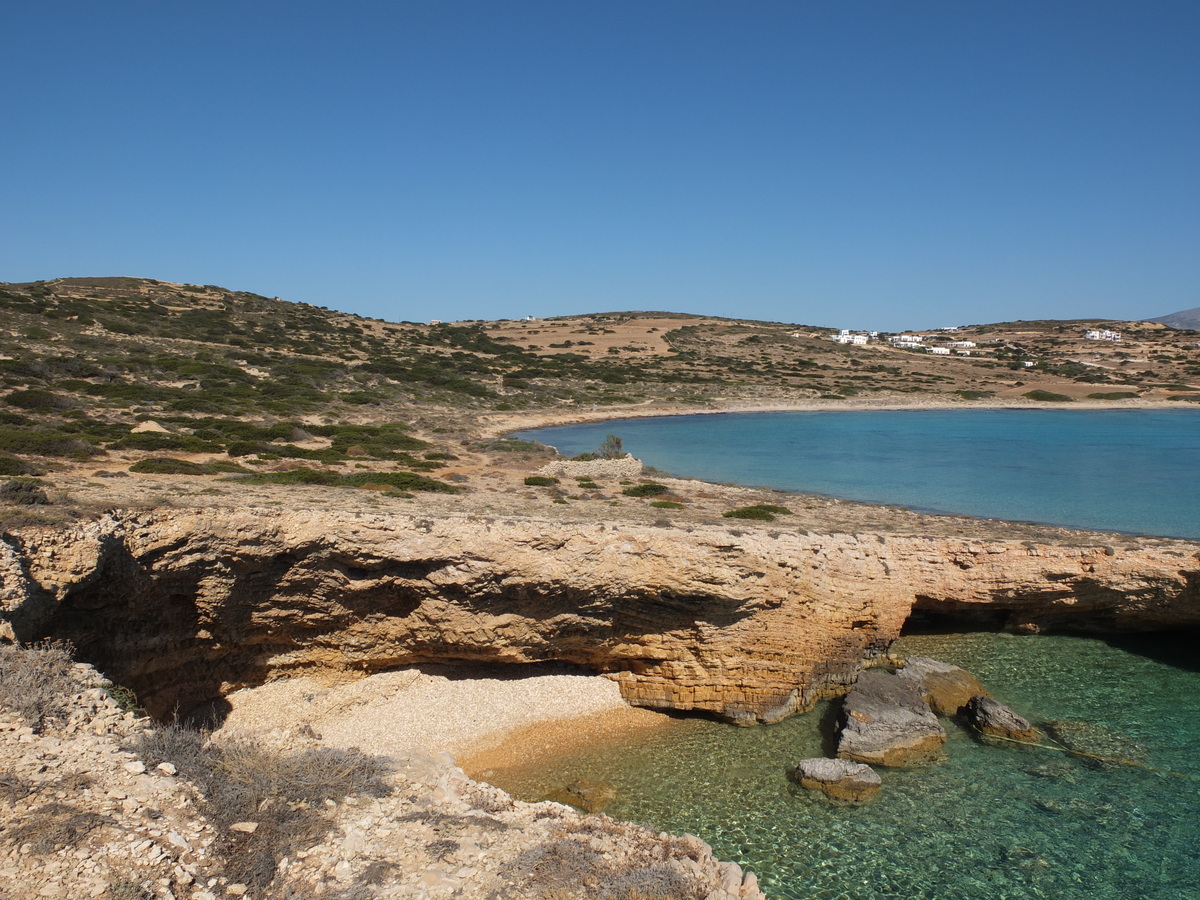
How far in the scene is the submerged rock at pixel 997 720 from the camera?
1257 cm

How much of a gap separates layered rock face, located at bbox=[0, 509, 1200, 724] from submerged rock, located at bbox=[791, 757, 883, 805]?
6.82 feet

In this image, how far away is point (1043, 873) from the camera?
946cm

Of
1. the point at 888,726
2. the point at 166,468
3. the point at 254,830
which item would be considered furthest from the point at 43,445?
the point at 888,726

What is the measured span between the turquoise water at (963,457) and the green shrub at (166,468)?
19407 millimetres

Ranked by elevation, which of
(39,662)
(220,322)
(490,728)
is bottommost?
(490,728)

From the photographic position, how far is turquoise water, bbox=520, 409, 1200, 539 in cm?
2550

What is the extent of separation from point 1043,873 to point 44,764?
11.9 meters

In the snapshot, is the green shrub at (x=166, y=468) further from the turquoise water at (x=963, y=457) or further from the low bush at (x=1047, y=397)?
the low bush at (x=1047, y=397)

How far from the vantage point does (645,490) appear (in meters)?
22.0

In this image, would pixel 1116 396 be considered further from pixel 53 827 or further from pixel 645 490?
pixel 53 827

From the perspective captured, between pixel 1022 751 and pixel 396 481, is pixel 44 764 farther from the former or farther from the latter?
pixel 1022 751

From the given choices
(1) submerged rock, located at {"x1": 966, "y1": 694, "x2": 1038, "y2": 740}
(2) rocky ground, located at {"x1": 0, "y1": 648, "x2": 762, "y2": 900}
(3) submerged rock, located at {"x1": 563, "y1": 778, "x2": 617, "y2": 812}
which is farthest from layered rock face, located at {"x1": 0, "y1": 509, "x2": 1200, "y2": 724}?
(2) rocky ground, located at {"x1": 0, "y1": 648, "x2": 762, "y2": 900}

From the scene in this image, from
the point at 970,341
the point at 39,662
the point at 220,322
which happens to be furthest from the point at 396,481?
the point at 970,341

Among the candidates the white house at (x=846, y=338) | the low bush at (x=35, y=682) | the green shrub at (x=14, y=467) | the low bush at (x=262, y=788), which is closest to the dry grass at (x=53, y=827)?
the low bush at (x=262, y=788)
